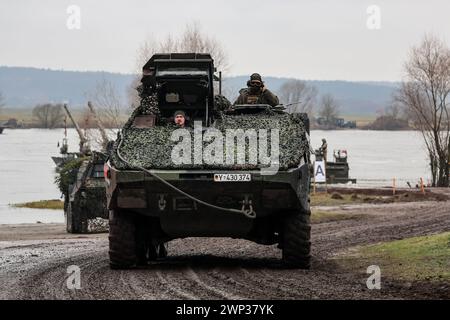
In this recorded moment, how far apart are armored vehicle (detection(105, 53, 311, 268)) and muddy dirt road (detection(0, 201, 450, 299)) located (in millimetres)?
528

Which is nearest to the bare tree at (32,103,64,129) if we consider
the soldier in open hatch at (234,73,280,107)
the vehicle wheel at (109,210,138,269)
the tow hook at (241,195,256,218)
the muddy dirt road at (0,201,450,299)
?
the muddy dirt road at (0,201,450,299)

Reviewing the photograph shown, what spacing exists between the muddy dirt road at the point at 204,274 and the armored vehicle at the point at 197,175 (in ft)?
1.73

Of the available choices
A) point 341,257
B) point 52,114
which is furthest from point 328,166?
point 52,114

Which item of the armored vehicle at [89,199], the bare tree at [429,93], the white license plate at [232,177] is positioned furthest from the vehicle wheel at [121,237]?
the bare tree at [429,93]

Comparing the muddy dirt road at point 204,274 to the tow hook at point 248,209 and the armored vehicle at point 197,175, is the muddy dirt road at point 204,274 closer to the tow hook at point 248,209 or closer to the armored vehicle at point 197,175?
the armored vehicle at point 197,175

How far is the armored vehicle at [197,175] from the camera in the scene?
1495 centimetres

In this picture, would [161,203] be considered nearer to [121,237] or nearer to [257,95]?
[121,237]

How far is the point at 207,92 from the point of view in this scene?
1642 cm

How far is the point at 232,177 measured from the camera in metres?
14.9

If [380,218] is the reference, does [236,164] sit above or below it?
above

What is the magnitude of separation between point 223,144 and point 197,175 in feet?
2.63

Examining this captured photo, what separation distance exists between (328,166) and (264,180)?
46834mm

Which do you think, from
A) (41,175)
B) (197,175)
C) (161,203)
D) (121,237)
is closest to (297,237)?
(197,175)
